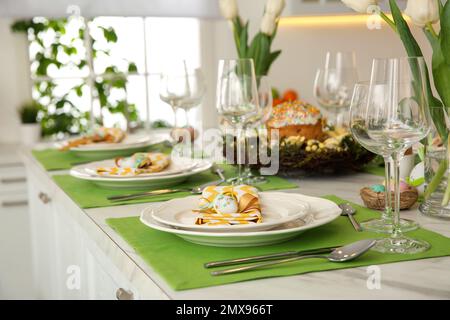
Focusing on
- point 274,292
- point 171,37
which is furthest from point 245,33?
point 171,37

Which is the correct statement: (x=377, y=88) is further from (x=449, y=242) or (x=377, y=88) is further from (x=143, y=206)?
(x=143, y=206)

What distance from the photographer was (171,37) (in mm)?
3588

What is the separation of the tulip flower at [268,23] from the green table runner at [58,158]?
44 centimetres

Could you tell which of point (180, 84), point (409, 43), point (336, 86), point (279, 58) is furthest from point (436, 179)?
point (279, 58)

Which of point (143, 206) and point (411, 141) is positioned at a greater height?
point (411, 141)

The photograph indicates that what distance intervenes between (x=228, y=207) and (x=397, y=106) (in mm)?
293

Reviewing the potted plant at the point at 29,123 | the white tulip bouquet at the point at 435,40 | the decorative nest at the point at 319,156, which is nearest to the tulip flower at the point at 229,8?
the decorative nest at the point at 319,156

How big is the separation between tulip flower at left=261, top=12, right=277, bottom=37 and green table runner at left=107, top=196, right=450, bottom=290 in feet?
3.06

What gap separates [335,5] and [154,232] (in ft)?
5.74

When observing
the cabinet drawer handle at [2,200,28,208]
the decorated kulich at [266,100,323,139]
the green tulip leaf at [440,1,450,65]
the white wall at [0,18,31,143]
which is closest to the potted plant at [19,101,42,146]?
the white wall at [0,18,31,143]

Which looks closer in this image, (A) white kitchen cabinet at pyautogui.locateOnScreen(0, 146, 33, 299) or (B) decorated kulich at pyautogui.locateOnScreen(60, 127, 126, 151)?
(B) decorated kulich at pyautogui.locateOnScreen(60, 127, 126, 151)

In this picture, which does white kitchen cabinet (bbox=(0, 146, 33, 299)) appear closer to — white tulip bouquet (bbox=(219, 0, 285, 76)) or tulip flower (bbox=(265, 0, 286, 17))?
white tulip bouquet (bbox=(219, 0, 285, 76))

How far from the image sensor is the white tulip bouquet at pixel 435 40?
988 millimetres

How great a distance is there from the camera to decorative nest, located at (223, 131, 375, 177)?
1.44m
